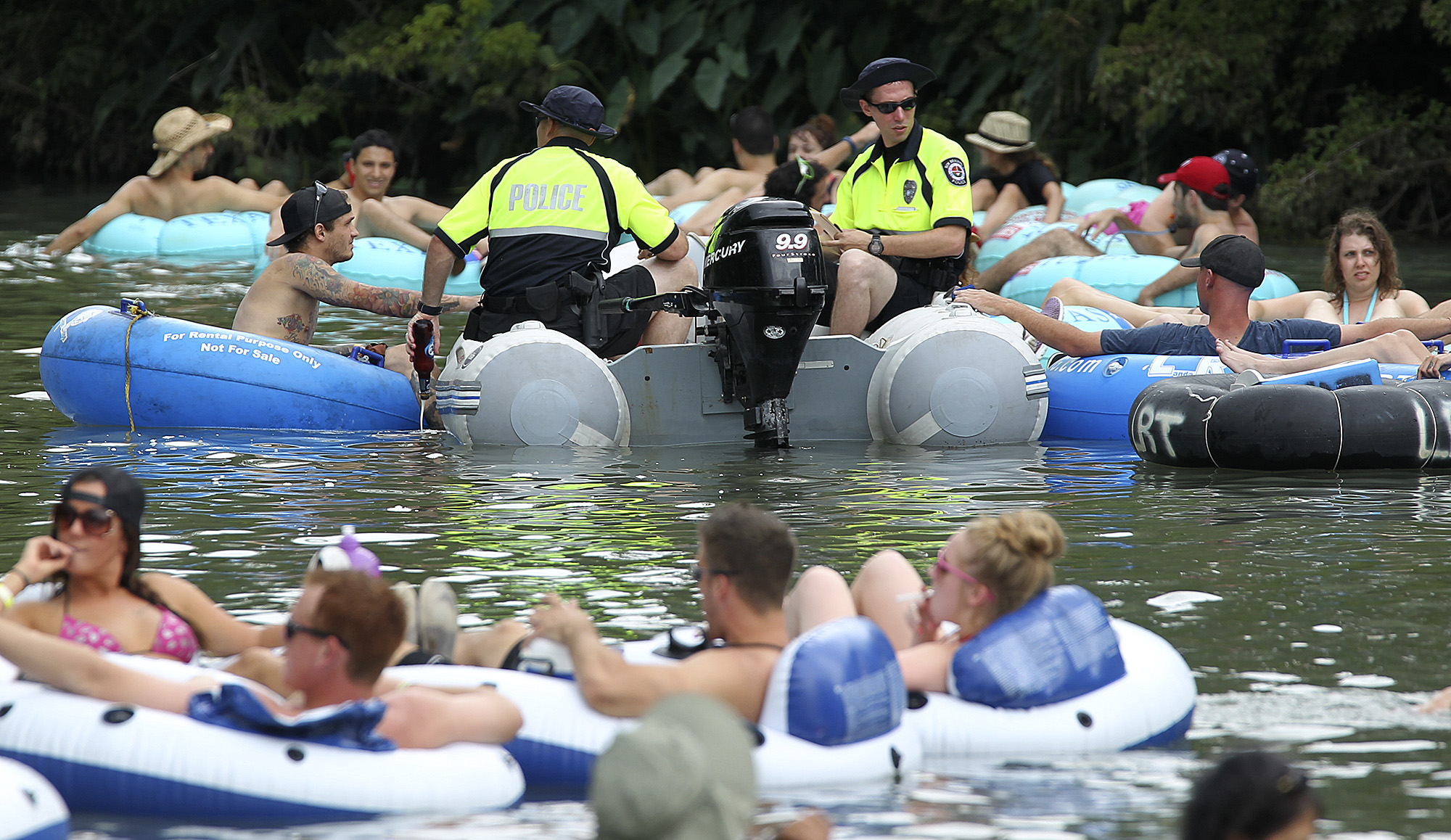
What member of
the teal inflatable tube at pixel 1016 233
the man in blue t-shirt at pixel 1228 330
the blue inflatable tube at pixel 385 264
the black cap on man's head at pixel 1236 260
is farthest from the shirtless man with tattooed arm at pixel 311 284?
the teal inflatable tube at pixel 1016 233

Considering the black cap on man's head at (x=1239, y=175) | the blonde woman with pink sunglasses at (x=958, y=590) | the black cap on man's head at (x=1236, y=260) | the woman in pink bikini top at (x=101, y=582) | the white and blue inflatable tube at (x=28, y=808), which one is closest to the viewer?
the white and blue inflatable tube at (x=28, y=808)

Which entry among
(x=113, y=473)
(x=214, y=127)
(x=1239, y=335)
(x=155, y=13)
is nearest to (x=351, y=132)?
(x=155, y=13)

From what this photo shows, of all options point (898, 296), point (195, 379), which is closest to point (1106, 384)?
point (898, 296)

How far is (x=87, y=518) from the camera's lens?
3.90 m

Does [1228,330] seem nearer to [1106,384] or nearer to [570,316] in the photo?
[1106,384]

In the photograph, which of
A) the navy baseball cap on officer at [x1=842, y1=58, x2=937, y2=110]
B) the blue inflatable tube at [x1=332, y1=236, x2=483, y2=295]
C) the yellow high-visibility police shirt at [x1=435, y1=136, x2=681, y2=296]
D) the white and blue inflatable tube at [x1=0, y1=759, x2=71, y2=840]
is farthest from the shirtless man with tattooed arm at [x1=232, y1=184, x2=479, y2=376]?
the blue inflatable tube at [x1=332, y1=236, x2=483, y2=295]

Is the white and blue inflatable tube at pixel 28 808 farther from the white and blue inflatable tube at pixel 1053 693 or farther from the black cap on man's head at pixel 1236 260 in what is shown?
the black cap on man's head at pixel 1236 260

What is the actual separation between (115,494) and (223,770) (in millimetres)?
737

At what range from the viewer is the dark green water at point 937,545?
3.62 meters

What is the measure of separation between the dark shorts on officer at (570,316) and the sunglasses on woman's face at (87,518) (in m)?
3.95

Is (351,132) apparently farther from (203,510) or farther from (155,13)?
(203,510)

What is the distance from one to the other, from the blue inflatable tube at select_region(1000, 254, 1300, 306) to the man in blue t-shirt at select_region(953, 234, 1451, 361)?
8.49 feet

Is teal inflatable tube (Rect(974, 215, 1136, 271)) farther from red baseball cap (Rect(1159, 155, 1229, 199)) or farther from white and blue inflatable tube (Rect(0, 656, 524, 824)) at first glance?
white and blue inflatable tube (Rect(0, 656, 524, 824))

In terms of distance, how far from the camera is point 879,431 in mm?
8008
